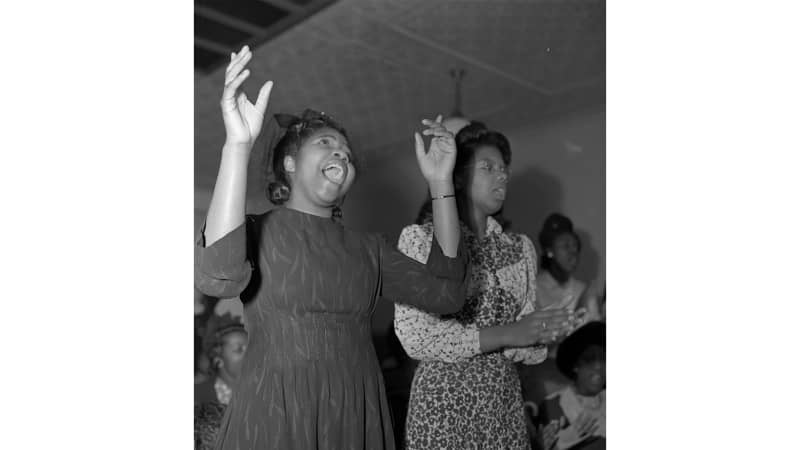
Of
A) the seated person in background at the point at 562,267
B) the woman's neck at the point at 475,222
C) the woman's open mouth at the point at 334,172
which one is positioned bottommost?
the seated person in background at the point at 562,267

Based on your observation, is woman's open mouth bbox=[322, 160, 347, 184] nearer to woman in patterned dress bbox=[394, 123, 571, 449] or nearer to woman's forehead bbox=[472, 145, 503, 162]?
woman in patterned dress bbox=[394, 123, 571, 449]

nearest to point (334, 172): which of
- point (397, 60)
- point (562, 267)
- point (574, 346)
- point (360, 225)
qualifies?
point (360, 225)

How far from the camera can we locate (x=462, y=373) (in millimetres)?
1990

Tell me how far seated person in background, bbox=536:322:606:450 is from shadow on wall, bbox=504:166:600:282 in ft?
1.12

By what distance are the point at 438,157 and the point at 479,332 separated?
43cm

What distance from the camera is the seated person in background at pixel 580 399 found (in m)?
2.76

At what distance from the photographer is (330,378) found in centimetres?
159

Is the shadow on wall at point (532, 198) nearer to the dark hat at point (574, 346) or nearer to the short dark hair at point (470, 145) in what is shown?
the dark hat at point (574, 346)

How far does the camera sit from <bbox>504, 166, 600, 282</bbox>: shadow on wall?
8.93ft

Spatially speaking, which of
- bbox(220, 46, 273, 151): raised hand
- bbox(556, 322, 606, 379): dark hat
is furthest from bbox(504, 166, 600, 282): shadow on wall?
bbox(220, 46, 273, 151): raised hand

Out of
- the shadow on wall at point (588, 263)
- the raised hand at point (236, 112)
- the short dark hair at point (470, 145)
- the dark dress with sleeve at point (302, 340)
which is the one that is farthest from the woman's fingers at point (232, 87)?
the shadow on wall at point (588, 263)
